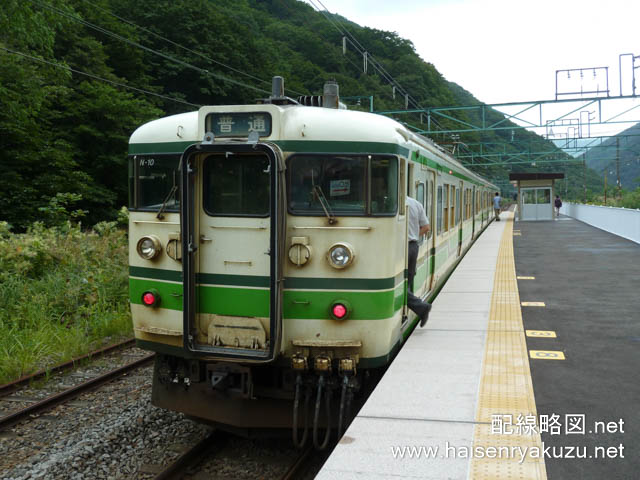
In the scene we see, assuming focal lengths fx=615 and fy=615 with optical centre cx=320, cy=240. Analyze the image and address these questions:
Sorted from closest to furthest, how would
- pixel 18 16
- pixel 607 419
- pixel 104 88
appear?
pixel 607 419
pixel 18 16
pixel 104 88

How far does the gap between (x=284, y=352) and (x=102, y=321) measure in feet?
17.6

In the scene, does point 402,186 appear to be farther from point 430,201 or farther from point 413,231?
point 430,201

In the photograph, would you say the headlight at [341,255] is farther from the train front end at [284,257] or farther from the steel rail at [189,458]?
the steel rail at [189,458]

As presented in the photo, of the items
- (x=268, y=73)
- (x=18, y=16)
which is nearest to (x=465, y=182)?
(x=18, y=16)

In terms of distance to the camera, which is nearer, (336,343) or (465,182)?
(336,343)

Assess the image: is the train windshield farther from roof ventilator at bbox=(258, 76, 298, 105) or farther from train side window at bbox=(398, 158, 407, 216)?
roof ventilator at bbox=(258, 76, 298, 105)

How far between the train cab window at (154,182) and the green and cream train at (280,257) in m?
0.05

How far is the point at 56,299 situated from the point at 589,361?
8198mm

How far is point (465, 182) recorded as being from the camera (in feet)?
51.7

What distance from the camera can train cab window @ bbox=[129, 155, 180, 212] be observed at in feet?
17.7

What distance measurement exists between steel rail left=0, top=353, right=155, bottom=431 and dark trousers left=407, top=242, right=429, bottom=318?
3698 mm

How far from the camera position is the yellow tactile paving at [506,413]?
12.7 feet

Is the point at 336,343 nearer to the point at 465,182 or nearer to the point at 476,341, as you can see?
the point at 476,341

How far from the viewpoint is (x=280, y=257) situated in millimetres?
4969
